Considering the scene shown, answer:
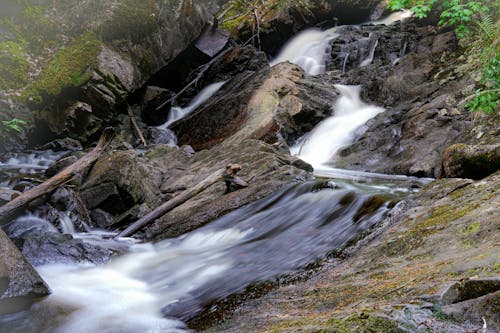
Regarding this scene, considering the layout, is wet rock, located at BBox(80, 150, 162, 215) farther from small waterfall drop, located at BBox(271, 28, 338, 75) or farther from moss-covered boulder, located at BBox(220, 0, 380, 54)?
moss-covered boulder, located at BBox(220, 0, 380, 54)

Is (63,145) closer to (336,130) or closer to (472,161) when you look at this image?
(336,130)

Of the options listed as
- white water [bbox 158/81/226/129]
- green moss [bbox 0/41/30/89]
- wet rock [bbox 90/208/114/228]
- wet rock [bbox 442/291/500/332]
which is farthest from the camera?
white water [bbox 158/81/226/129]

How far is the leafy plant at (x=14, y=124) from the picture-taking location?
11.4 meters

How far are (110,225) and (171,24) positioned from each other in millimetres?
9061

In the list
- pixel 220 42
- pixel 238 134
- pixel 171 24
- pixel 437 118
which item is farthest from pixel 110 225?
pixel 220 42

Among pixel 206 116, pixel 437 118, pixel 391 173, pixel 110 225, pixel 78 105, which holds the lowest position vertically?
pixel 391 173

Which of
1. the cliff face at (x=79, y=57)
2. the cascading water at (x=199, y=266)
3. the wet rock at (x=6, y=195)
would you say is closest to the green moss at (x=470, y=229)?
the cascading water at (x=199, y=266)

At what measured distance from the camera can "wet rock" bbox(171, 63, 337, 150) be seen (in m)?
11.7

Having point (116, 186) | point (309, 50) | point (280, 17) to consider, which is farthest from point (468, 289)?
point (280, 17)

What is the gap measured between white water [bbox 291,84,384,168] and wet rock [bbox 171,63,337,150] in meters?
0.33

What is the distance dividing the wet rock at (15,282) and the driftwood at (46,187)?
8.38 feet

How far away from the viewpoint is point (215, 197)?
7734 mm

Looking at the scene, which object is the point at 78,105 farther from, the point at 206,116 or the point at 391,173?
the point at 391,173

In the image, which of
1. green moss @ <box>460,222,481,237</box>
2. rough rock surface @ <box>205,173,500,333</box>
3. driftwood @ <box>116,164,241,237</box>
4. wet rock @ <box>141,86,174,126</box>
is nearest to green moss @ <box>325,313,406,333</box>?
rough rock surface @ <box>205,173,500,333</box>
